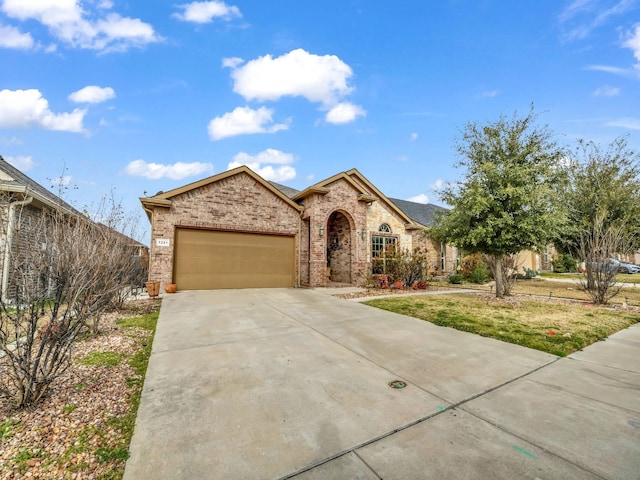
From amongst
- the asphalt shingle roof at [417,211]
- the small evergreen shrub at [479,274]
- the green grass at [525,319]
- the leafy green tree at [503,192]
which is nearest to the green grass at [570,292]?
the small evergreen shrub at [479,274]

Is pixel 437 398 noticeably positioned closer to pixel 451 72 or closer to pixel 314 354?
pixel 314 354

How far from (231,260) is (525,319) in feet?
33.6

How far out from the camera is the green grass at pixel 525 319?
5.18 m

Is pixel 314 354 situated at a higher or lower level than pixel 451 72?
lower

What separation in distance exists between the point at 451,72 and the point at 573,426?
1359 centimetres

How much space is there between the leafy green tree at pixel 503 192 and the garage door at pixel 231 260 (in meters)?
7.06

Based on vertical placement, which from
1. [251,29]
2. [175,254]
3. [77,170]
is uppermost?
[251,29]

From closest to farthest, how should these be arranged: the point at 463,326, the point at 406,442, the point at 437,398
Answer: the point at 406,442, the point at 437,398, the point at 463,326

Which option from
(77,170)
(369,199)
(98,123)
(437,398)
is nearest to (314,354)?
(437,398)

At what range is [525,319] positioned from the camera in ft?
22.4

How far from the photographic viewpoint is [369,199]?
14727mm

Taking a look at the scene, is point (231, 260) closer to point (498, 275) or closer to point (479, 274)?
point (498, 275)

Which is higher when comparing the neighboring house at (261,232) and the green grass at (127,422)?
the neighboring house at (261,232)

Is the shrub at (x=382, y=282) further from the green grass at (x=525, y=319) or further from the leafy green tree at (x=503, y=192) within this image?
the leafy green tree at (x=503, y=192)
